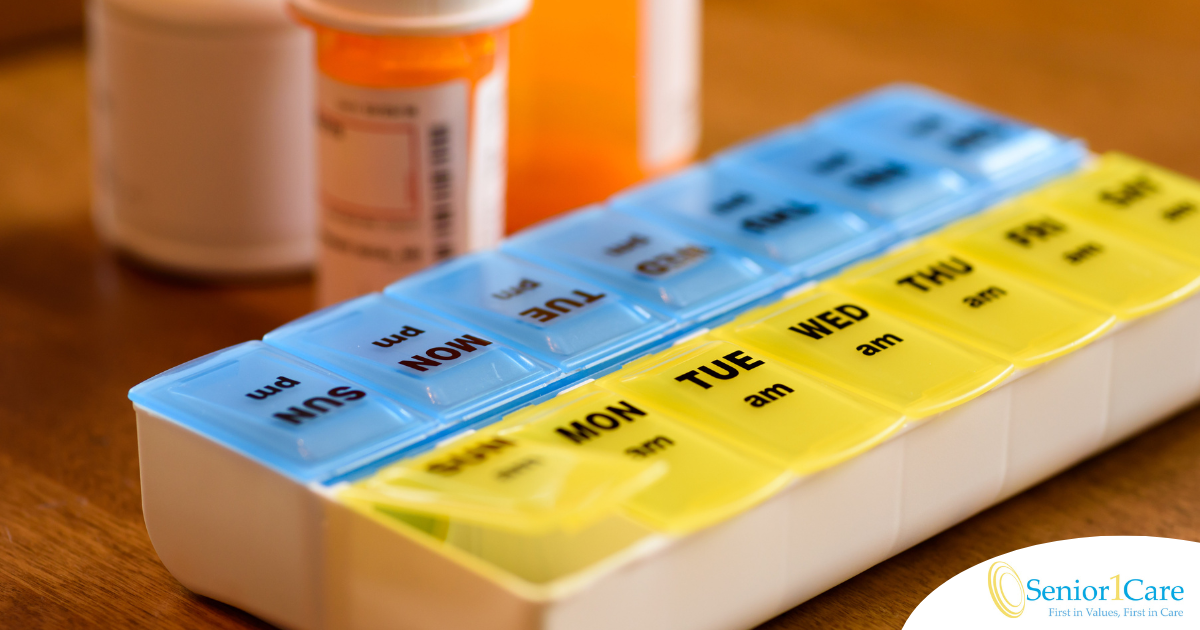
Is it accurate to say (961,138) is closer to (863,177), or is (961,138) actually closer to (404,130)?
(863,177)

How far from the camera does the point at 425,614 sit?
1.10ft

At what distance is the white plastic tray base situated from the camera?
0.32 m

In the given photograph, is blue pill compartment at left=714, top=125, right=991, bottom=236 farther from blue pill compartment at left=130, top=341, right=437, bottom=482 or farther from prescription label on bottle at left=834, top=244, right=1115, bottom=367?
blue pill compartment at left=130, top=341, right=437, bottom=482

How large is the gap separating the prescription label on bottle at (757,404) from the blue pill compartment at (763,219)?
0.08m

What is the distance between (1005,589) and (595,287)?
0.51 ft

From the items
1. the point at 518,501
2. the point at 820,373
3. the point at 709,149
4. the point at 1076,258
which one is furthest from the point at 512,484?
the point at 709,149

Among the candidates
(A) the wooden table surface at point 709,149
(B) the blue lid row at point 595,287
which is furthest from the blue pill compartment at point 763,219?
(A) the wooden table surface at point 709,149

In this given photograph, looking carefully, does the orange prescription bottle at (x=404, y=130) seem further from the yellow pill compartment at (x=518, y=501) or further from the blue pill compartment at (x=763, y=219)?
the yellow pill compartment at (x=518, y=501)

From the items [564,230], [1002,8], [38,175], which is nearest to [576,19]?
[564,230]

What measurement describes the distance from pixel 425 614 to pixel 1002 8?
27.2 inches

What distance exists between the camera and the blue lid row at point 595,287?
1.25 ft

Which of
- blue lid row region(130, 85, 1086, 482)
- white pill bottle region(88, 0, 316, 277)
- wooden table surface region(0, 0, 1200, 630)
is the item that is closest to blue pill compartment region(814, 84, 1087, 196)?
blue lid row region(130, 85, 1086, 482)

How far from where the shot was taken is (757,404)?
390 mm

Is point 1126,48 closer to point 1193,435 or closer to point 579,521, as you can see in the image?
point 1193,435
